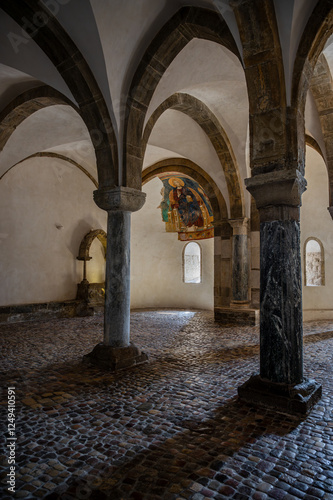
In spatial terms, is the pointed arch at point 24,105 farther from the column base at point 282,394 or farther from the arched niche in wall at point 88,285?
the column base at point 282,394

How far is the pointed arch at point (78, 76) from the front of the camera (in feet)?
14.8

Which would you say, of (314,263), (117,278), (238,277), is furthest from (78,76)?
(314,263)

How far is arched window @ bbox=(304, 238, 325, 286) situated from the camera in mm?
11492

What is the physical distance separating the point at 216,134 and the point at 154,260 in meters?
7.39

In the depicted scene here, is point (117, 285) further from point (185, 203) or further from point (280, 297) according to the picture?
point (185, 203)

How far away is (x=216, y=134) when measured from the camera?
855 centimetres

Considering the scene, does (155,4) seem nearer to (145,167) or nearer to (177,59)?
(177,59)

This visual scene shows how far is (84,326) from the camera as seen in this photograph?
9.07 m

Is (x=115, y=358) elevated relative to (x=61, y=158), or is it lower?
lower

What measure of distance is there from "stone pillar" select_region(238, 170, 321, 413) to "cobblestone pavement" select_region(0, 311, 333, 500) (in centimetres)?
24

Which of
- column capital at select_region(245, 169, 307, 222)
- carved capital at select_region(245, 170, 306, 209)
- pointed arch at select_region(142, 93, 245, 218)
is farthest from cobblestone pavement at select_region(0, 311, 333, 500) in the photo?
pointed arch at select_region(142, 93, 245, 218)

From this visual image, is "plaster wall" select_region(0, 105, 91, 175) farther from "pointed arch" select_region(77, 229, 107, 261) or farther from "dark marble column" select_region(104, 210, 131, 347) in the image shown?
"dark marble column" select_region(104, 210, 131, 347)

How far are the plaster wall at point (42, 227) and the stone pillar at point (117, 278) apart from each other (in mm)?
5515

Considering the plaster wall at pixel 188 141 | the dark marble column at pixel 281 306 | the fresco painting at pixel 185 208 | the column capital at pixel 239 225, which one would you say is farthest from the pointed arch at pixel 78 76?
the fresco painting at pixel 185 208
